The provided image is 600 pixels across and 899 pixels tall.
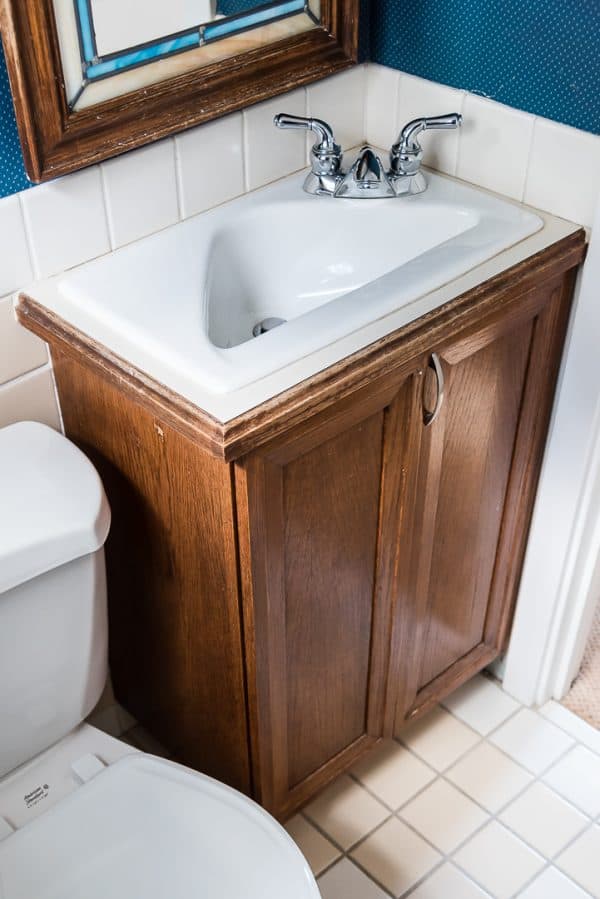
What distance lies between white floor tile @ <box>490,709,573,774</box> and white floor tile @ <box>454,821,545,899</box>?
150mm

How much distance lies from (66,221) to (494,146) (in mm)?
607

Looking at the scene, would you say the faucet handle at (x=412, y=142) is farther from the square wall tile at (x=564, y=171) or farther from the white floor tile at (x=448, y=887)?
the white floor tile at (x=448, y=887)

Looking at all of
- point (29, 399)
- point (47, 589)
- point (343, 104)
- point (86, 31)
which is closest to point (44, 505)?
point (47, 589)

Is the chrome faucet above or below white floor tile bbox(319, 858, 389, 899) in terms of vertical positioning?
above

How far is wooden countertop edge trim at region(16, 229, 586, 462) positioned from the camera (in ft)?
3.53

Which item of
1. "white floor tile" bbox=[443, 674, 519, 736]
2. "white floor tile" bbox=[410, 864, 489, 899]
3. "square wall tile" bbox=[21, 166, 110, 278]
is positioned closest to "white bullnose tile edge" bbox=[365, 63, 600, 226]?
"square wall tile" bbox=[21, 166, 110, 278]

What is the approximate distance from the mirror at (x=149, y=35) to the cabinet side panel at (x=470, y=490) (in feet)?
1.69

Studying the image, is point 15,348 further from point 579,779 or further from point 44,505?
point 579,779

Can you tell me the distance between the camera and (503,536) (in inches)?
65.2

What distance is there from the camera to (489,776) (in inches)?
68.7

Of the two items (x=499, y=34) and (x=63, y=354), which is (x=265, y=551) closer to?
(x=63, y=354)

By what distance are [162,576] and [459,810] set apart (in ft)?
2.25

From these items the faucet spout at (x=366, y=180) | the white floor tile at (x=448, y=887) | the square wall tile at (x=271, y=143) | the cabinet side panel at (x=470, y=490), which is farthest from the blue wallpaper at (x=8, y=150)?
the white floor tile at (x=448, y=887)

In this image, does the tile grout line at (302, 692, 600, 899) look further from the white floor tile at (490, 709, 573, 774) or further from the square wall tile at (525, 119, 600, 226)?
the square wall tile at (525, 119, 600, 226)
